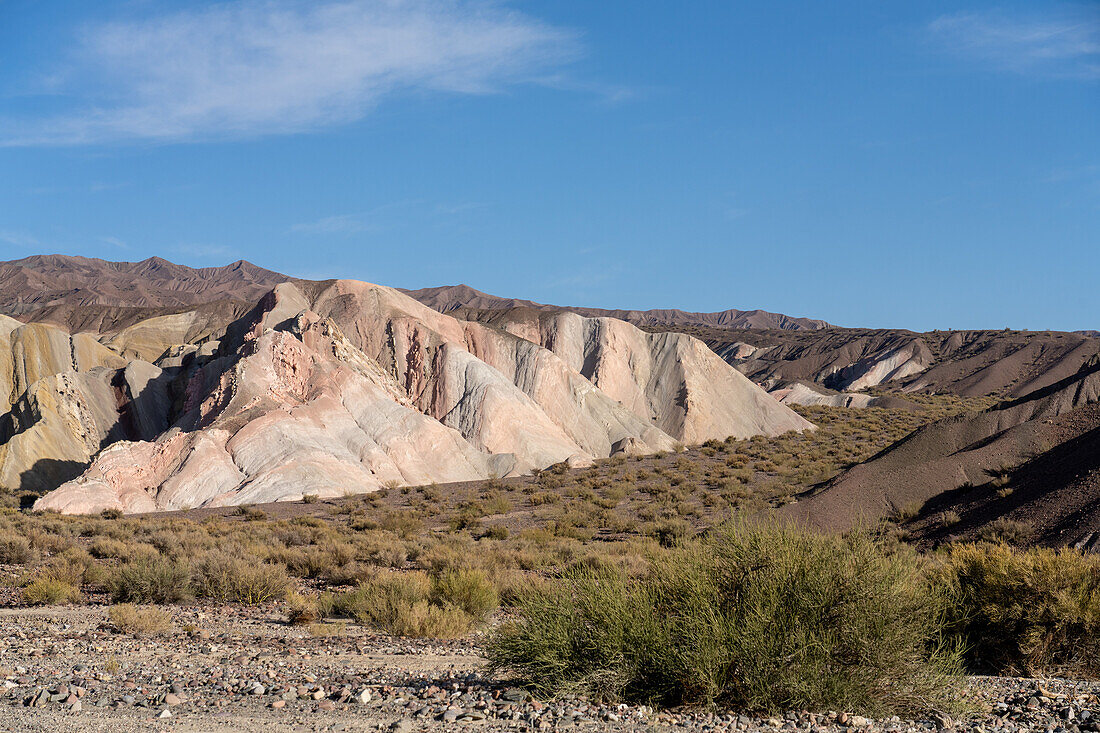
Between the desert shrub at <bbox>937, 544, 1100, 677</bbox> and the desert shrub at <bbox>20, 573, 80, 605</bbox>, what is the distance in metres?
14.6

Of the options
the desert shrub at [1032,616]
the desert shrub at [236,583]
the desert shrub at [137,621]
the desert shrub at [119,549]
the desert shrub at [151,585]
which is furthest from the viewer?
the desert shrub at [119,549]

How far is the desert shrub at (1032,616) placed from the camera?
9812mm

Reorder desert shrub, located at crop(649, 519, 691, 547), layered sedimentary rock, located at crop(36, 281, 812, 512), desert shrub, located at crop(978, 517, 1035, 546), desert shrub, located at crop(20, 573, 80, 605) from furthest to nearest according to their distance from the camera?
layered sedimentary rock, located at crop(36, 281, 812, 512) → desert shrub, located at crop(649, 519, 691, 547) → desert shrub, located at crop(978, 517, 1035, 546) → desert shrub, located at crop(20, 573, 80, 605)

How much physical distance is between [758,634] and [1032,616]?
4.72 metres

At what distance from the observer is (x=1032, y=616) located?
9.98 meters

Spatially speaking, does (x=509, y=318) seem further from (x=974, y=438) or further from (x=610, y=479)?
(x=974, y=438)

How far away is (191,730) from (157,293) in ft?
682

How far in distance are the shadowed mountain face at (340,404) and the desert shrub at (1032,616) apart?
2561 centimetres

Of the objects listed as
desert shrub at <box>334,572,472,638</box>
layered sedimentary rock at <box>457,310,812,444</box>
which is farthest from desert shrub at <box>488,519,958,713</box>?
layered sedimentary rock at <box>457,310,812,444</box>

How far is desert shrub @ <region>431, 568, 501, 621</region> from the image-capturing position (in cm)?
1423

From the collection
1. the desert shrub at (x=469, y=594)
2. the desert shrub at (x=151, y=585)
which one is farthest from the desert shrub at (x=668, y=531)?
the desert shrub at (x=151, y=585)

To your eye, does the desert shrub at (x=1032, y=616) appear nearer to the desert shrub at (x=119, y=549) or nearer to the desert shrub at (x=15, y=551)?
the desert shrub at (x=119, y=549)

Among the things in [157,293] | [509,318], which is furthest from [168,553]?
[157,293]

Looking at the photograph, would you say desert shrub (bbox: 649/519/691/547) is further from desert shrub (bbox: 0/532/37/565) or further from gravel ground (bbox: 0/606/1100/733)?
desert shrub (bbox: 0/532/37/565)
